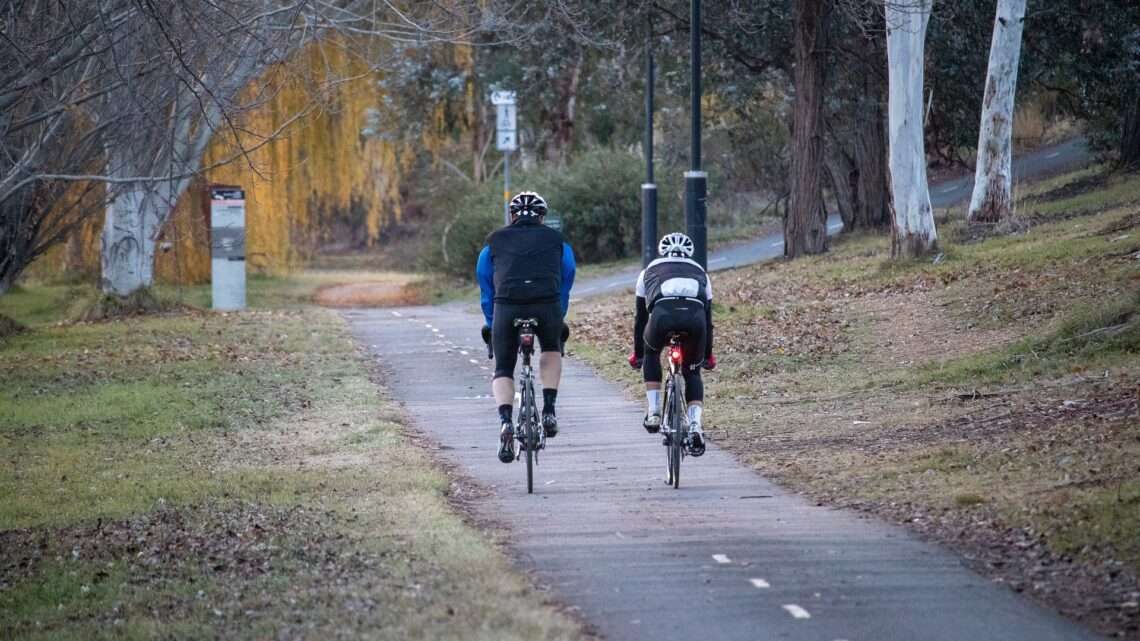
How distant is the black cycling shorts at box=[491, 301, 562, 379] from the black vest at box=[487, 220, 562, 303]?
0.17ft

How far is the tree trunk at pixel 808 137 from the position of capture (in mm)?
29984

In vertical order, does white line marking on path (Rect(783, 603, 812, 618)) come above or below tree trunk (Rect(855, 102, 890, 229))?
below

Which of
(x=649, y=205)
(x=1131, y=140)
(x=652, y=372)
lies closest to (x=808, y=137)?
(x=649, y=205)

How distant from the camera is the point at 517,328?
11578 millimetres

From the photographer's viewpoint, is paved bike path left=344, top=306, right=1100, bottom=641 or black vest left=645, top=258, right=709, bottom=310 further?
black vest left=645, top=258, right=709, bottom=310

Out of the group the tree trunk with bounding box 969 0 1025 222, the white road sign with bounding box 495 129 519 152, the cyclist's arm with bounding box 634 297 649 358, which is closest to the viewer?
the cyclist's arm with bounding box 634 297 649 358

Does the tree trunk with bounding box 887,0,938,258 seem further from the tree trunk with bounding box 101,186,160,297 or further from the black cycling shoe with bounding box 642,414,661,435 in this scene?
the tree trunk with bounding box 101,186,160,297

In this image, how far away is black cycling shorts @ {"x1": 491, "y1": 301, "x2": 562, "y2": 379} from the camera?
11500 millimetres

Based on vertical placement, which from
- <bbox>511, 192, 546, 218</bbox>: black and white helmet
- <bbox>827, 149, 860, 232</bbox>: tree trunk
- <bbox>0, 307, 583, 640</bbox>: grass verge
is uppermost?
<bbox>827, 149, 860, 232</bbox>: tree trunk

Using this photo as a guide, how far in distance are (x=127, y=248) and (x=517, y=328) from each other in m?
21.4

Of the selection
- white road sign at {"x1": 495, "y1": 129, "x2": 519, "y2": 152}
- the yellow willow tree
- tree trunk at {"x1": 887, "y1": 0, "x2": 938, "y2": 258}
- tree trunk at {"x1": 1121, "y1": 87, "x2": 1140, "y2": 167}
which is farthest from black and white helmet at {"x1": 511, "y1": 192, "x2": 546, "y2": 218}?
tree trunk at {"x1": 1121, "y1": 87, "x2": 1140, "y2": 167}

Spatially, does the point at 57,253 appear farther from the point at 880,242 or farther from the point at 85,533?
the point at 85,533

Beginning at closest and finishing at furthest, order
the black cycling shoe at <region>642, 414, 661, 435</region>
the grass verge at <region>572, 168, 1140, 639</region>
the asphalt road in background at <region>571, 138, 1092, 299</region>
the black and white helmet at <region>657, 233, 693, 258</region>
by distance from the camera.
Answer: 1. the grass verge at <region>572, 168, 1140, 639</region>
2. the black and white helmet at <region>657, 233, 693, 258</region>
3. the black cycling shoe at <region>642, 414, 661, 435</region>
4. the asphalt road in background at <region>571, 138, 1092, 299</region>

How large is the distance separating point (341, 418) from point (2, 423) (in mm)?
3552
